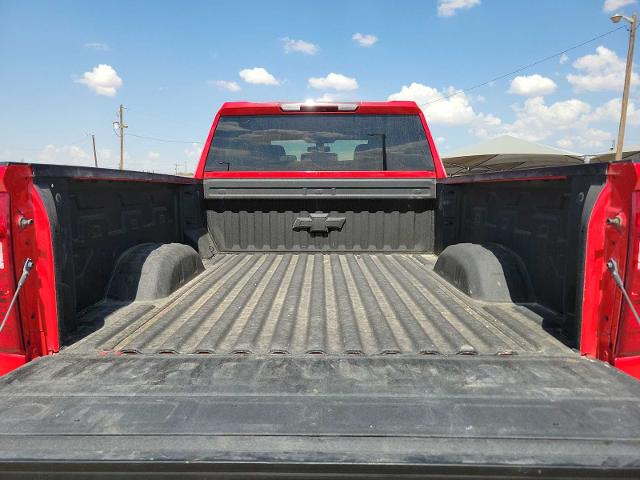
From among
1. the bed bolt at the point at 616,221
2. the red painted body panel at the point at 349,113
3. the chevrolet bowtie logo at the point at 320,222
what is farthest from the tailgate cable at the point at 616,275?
the chevrolet bowtie logo at the point at 320,222

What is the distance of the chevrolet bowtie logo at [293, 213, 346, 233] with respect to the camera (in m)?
3.82

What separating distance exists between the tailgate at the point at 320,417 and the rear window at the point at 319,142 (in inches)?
101

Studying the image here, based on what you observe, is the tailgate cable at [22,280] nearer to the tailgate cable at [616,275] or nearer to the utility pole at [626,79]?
the tailgate cable at [616,275]

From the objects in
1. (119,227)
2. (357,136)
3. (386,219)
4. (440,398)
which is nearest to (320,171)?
(357,136)

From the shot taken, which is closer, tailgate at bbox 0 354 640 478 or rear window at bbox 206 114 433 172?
tailgate at bbox 0 354 640 478

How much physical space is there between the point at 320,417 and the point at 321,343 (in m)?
0.64

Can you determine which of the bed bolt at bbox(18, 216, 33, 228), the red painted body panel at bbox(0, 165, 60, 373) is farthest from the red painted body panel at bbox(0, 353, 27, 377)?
the bed bolt at bbox(18, 216, 33, 228)

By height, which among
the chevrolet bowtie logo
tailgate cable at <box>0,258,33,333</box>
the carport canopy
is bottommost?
tailgate cable at <box>0,258,33,333</box>

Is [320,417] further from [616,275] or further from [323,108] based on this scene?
[323,108]

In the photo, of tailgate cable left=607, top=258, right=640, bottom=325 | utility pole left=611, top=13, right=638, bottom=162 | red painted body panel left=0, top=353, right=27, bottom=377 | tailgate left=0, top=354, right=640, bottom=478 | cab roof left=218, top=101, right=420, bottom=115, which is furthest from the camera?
utility pole left=611, top=13, right=638, bottom=162

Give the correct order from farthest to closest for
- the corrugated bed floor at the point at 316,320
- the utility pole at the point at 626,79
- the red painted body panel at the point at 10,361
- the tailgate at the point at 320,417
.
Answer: the utility pole at the point at 626,79, the corrugated bed floor at the point at 316,320, the red painted body panel at the point at 10,361, the tailgate at the point at 320,417

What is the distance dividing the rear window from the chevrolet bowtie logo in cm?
50

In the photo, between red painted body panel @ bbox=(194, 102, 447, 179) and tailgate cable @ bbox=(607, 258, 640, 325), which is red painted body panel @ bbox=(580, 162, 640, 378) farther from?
red painted body panel @ bbox=(194, 102, 447, 179)

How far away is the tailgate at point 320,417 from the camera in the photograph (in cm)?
97
